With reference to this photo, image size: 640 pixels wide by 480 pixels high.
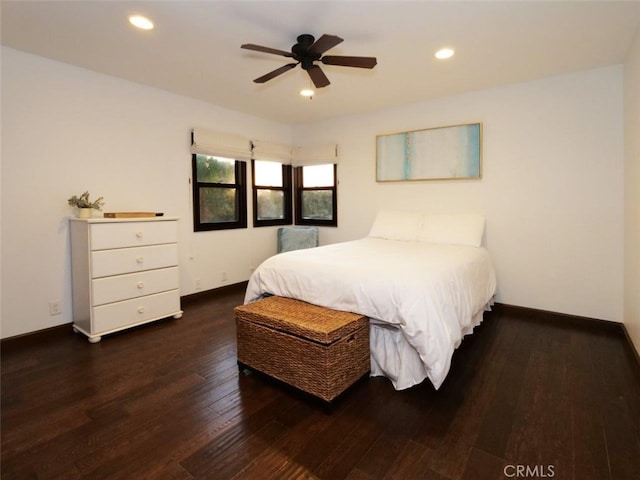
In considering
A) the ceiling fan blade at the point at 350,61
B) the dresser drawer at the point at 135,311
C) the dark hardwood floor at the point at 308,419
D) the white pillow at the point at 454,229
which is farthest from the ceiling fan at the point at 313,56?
the dresser drawer at the point at 135,311

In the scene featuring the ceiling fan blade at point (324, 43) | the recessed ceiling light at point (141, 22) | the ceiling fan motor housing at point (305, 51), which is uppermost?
the recessed ceiling light at point (141, 22)

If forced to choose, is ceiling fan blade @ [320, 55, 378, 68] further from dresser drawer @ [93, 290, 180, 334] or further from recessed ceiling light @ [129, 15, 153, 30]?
dresser drawer @ [93, 290, 180, 334]

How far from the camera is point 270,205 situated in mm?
4926

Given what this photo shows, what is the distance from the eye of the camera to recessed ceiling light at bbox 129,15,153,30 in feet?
7.14

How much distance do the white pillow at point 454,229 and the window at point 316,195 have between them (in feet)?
4.90

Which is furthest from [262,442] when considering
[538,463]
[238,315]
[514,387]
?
[514,387]

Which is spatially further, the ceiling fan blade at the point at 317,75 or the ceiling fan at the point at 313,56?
the ceiling fan blade at the point at 317,75

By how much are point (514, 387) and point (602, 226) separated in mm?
1921

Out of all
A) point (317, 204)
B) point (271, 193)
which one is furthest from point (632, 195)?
point (271, 193)

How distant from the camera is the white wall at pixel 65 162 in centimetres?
264

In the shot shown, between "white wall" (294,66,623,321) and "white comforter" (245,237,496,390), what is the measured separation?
954 millimetres

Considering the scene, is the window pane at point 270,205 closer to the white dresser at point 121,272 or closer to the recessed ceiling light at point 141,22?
the white dresser at point 121,272

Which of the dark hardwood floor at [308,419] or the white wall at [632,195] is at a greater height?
the white wall at [632,195]

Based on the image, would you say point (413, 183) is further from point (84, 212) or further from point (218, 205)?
point (84, 212)
